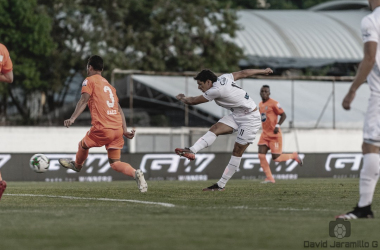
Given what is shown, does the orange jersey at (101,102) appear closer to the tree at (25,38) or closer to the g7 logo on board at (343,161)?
the g7 logo on board at (343,161)

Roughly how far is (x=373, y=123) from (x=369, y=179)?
0.57m

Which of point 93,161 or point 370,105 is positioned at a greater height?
point 370,105

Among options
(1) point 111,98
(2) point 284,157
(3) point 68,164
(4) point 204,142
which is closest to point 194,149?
(4) point 204,142

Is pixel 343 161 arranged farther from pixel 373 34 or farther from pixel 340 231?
pixel 340 231

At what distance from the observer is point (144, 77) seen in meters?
38.1

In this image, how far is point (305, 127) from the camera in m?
39.6

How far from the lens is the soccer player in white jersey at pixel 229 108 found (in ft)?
42.1

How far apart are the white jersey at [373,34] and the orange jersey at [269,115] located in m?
11.3

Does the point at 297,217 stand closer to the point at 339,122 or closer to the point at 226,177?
the point at 226,177

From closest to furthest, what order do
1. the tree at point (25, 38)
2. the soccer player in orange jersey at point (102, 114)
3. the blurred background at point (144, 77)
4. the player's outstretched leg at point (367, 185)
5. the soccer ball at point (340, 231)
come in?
1. the soccer ball at point (340, 231)
2. the player's outstretched leg at point (367, 185)
3. the soccer player in orange jersey at point (102, 114)
4. the blurred background at point (144, 77)
5. the tree at point (25, 38)

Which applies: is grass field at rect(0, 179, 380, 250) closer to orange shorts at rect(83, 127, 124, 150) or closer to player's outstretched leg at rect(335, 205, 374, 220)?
player's outstretched leg at rect(335, 205, 374, 220)

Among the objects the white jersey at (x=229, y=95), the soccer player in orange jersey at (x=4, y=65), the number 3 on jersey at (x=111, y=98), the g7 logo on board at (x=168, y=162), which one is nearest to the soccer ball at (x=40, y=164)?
the number 3 on jersey at (x=111, y=98)

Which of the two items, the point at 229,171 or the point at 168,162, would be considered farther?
the point at 168,162

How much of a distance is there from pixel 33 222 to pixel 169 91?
1184 inches
